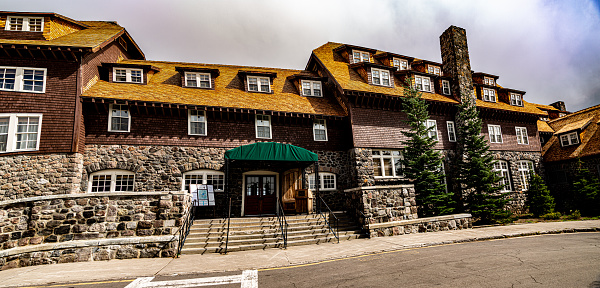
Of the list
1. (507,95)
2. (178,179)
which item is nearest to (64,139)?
(178,179)

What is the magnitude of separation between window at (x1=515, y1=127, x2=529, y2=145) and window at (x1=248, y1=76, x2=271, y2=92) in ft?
66.3

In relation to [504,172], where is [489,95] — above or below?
above

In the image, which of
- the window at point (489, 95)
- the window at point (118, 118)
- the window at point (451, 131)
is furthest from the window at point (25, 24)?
the window at point (489, 95)

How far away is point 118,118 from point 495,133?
25.5 meters

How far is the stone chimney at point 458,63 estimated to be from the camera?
2133 cm

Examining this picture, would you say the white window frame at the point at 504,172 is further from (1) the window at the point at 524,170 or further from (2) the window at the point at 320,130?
(2) the window at the point at 320,130

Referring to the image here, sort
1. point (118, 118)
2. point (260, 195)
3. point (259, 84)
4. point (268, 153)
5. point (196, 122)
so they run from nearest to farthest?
point (268, 153) → point (118, 118) → point (196, 122) → point (260, 195) → point (259, 84)

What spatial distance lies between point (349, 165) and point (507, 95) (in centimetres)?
1682

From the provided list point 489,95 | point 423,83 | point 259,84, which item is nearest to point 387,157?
point 423,83

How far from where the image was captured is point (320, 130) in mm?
17828

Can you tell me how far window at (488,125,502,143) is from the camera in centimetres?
2206

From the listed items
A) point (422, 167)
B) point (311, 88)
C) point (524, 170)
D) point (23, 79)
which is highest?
point (311, 88)

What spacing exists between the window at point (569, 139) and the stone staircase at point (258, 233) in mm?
21470

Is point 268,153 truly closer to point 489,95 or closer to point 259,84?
point 259,84
